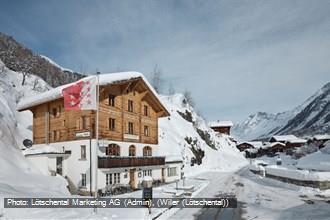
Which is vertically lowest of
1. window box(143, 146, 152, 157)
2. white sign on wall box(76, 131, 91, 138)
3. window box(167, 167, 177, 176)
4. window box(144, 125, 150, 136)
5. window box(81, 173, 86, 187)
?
window box(167, 167, 177, 176)

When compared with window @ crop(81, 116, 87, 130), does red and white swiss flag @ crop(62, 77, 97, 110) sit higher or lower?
higher

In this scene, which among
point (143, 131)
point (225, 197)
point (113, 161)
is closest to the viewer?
point (225, 197)

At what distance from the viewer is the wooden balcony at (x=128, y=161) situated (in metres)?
23.8

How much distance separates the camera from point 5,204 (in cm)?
1221

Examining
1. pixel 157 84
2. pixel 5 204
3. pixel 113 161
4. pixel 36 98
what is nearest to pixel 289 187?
pixel 113 161

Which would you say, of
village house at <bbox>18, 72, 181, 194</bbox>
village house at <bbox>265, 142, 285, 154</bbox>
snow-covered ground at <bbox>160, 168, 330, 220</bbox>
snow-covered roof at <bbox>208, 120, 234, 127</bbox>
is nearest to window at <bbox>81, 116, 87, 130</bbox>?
village house at <bbox>18, 72, 181, 194</bbox>

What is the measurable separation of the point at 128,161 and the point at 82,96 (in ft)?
41.2

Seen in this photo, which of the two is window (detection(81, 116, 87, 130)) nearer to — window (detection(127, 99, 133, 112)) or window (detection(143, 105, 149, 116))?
window (detection(127, 99, 133, 112))

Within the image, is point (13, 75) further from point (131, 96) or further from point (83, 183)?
point (83, 183)

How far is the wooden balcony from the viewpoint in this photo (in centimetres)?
2378

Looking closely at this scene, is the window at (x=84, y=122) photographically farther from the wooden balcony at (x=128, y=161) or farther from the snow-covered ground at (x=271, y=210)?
the snow-covered ground at (x=271, y=210)

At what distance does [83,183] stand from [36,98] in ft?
34.6

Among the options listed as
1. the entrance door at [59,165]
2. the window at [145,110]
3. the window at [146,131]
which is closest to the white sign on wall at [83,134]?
the entrance door at [59,165]

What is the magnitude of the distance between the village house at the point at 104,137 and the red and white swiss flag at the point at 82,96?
22.8ft
